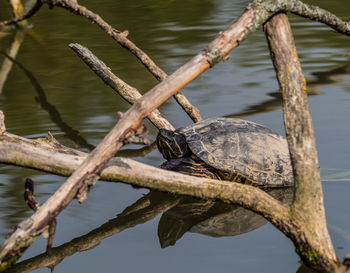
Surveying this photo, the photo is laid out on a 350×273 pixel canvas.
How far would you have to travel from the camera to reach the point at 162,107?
6.77m

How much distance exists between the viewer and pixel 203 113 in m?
6.47

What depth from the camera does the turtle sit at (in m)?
4.42

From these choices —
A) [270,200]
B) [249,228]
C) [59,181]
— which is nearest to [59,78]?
[59,181]

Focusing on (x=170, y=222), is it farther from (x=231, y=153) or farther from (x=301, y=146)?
(x=301, y=146)

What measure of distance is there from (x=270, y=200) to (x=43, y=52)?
A: 753 centimetres

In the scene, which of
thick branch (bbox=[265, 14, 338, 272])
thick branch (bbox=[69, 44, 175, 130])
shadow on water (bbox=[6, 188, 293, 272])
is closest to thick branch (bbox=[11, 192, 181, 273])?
shadow on water (bbox=[6, 188, 293, 272])

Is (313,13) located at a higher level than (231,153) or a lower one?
higher

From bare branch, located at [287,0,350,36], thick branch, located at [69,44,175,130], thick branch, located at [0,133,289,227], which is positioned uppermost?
bare branch, located at [287,0,350,36]

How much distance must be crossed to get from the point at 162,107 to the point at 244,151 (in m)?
2.46

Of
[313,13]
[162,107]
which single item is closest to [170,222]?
[313,13]

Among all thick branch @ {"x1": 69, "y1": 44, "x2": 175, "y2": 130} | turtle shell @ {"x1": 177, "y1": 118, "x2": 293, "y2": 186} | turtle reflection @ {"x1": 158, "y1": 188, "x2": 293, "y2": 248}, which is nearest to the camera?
turtle reflection @ {"x1": 158, "y1": 188, "x2": 293, "y2": 248}

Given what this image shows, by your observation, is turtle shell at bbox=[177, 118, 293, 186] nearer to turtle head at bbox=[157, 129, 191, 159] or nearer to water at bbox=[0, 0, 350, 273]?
turtle head at bbox=[157, 129, 191, 159]

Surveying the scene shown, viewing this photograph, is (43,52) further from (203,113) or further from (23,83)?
(203,113)

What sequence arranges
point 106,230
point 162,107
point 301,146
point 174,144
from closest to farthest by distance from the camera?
point 301,146
point 106,230
point 174,144
point 162,107
